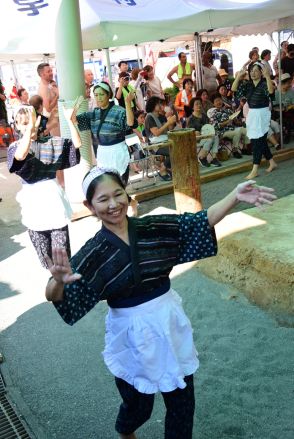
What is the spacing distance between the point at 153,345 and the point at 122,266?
359 millimetres

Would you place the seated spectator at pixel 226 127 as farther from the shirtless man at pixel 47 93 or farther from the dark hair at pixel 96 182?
the dark hair at pixel 96 182

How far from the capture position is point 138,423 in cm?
240

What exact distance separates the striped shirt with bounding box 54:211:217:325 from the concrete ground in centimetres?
110

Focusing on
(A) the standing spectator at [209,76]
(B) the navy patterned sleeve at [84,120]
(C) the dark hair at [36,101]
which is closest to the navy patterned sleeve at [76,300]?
(B) the navy patterned sleeve at [84,120]

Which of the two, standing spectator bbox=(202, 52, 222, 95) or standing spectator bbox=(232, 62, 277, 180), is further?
standing spectator bbox=(202, 52, 222, 95)

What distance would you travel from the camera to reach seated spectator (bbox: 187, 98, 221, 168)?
9305mm

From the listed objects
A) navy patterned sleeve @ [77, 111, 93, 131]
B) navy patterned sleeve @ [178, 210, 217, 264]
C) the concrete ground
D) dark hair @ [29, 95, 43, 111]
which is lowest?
the concrete ground

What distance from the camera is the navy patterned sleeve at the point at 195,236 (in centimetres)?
227

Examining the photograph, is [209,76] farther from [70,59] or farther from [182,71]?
[70,59]

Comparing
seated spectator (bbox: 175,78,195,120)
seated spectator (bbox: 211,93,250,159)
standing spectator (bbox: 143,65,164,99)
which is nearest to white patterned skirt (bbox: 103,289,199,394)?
seated spectator (bbox: 211,93,250,159)

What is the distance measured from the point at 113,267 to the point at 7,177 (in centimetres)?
895

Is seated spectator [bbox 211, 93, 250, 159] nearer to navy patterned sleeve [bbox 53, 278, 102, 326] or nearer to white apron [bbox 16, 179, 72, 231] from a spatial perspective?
white apron [bbox 16, 179, 72, 231]

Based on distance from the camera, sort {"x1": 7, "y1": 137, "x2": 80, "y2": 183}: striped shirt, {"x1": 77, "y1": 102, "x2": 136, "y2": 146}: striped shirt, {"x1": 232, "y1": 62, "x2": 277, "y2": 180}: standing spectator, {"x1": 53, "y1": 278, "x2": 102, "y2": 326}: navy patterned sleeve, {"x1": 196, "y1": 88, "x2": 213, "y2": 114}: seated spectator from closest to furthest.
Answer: {"x1": 53, "y1": 278, "x2": 102, "y2": 326}: navy patterned sleeve
{"x1": 7, "y1": 137, "x2": 80, "y2": 183}: striped shirt
{"x1": 77, "y1": 102, "x2": 136, "y2": 146}: striped shirt
{"x1": 232, "y1": 62, "x2": 277, "y2": 180}: standing spectator
{"x1": 196, "y1": 88, "x2": 213, "y2": 114}: seated spectator

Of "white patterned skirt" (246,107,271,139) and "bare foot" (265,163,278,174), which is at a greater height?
"white patterned skirt" (246,107,271,139)
